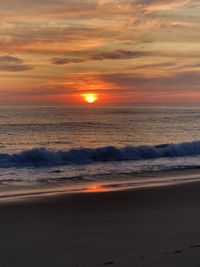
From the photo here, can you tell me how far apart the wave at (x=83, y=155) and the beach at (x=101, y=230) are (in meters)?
8.92

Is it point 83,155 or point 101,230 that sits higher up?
point 83,155

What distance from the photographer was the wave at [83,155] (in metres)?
19.7

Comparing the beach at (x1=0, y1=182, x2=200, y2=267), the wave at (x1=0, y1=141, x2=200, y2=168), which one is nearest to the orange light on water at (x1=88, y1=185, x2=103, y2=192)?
the beach at (x1=0, y1=182, x2=200, y2=267)

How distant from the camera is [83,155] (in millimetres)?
21203

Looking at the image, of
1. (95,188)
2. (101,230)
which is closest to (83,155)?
(95,188)

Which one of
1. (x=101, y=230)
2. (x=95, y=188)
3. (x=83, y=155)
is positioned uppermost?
(x=83, y=155)

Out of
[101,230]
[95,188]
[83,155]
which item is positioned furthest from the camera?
[83,155]

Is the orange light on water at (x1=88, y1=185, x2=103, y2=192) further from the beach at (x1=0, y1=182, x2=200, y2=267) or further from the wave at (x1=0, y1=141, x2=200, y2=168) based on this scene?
the wave at (x1=0, y1=141, x2=200, y2=168)

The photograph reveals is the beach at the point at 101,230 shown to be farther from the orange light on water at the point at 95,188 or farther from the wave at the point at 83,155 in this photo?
the wave at the point at 83,155

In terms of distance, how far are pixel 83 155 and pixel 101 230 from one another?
1392 cm

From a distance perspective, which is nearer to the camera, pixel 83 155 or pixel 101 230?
pixel 101 230

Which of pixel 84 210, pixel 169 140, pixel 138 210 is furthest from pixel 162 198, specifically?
pixel 169 140

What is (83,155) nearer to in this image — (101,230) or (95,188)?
(95,188)

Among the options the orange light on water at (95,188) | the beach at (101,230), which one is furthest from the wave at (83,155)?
the beach at (101,230)
